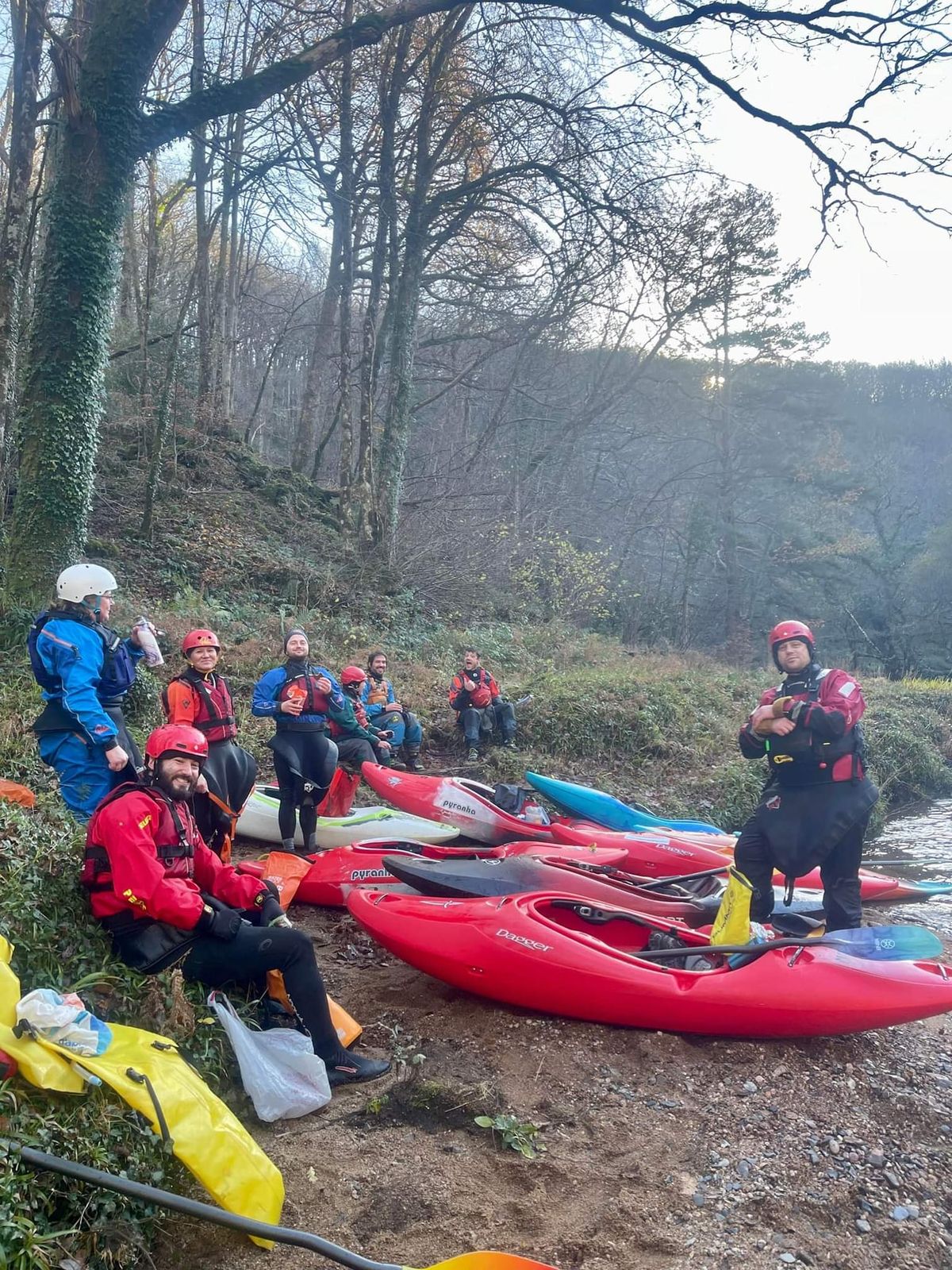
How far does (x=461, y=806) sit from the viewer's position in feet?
22.9

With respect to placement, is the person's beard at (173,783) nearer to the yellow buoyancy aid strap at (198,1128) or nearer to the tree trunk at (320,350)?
the yellow buoyancy aid strap at (198,1128)

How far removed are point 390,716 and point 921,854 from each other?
217 inches

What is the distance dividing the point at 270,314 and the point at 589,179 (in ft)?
40.4

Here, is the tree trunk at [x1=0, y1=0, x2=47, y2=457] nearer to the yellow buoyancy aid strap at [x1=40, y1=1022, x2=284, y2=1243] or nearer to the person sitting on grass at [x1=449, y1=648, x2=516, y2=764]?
the person sitting on grass at [x1=449, y1=648, x2=516, y2=764]

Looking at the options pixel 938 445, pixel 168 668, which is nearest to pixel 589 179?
pixel 168 668

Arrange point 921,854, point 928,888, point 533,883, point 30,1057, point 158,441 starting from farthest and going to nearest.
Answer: point 158,441 → point 921,854 → point 928,888 → point 533,883 → point 30,1057

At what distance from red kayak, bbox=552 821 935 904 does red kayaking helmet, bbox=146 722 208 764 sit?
3847 millimetres

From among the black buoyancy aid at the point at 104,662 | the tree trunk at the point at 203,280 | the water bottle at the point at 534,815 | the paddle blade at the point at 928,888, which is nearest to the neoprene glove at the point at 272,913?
the black buoyancy aid at the point at 104,662

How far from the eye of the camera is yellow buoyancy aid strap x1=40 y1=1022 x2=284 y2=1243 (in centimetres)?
251

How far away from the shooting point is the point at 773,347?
76.4 ft

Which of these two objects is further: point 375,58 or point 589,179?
point 375,58

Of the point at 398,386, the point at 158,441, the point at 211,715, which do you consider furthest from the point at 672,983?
the point at 398,386

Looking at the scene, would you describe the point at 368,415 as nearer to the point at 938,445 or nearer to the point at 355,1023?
the point at 355,1023

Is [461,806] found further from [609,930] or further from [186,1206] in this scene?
[186,1206]
